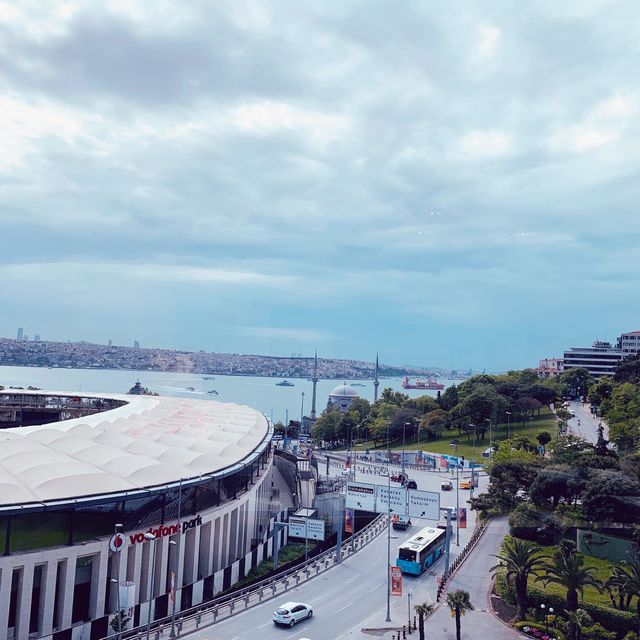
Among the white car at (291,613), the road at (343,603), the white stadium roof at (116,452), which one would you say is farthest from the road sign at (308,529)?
the white car at (291,613)

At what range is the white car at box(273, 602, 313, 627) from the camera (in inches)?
1147

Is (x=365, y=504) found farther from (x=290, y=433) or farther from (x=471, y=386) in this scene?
(x=290, y=433)

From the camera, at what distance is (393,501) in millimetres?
41125

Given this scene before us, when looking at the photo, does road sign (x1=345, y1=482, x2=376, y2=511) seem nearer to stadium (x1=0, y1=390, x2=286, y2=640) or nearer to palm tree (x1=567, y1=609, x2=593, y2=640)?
stadium (x1=0, y1=390, x2=286, y2=640)

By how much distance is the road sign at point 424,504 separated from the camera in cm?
3975

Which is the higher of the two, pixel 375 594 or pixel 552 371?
pixel 552 371

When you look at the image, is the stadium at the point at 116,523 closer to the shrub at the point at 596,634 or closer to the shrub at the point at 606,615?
the shrub at the point at 606,615

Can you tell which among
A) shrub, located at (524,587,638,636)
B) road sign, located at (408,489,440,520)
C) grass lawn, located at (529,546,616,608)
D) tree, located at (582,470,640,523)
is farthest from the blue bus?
tree, located at (582,470,640,523)

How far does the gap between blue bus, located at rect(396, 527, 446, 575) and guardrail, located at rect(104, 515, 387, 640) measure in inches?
176

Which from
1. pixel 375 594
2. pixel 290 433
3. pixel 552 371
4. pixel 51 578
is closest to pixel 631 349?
pixel 552 371

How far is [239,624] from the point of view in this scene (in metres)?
29.3

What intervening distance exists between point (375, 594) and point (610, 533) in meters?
16.8

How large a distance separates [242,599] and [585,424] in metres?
68.7

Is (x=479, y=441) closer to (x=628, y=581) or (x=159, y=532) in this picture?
Result: (x=628, y=581)
